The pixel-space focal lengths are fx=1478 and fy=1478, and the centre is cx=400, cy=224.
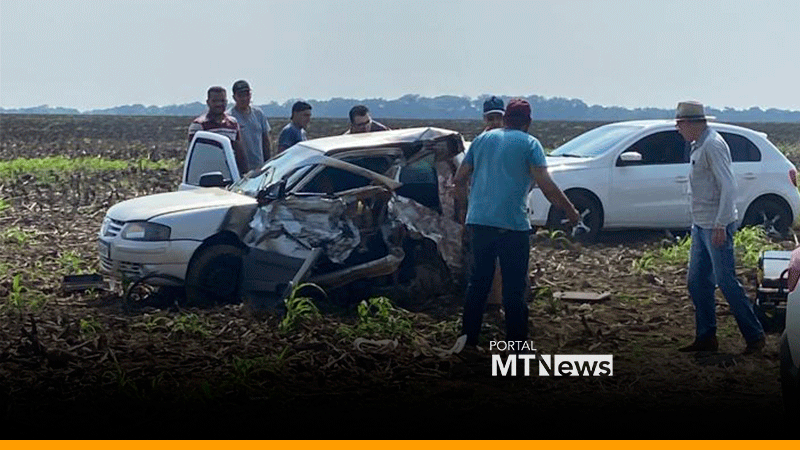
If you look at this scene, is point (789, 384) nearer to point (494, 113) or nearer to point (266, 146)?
point (494, 113)

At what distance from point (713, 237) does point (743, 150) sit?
6.20 metres

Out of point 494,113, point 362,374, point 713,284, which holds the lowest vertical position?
point 362,374

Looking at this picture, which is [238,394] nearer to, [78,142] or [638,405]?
[638,405]

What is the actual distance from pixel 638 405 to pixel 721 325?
2382 mm

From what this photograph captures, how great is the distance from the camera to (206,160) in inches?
448

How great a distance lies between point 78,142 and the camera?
123 ft

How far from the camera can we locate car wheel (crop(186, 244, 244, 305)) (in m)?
9.51

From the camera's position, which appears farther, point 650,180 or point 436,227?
point 650,180

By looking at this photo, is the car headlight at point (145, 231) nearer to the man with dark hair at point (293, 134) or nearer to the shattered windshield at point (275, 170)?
the shattered windshield at point (275, 170)

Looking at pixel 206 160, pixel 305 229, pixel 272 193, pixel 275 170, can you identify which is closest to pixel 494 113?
pixel 305 229

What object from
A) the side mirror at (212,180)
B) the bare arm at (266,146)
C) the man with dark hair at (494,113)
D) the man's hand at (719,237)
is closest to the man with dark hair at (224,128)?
the bare arm at (266,146)

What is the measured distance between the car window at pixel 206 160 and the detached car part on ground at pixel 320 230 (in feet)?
3.96

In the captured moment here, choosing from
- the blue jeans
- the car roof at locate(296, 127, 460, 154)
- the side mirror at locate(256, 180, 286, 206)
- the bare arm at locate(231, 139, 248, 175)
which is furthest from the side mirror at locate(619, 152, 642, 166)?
the blue jeans

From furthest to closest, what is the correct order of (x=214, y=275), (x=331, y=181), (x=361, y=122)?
(x=361, y=122)
(x=331, y=181)
(x=214, y=275)
